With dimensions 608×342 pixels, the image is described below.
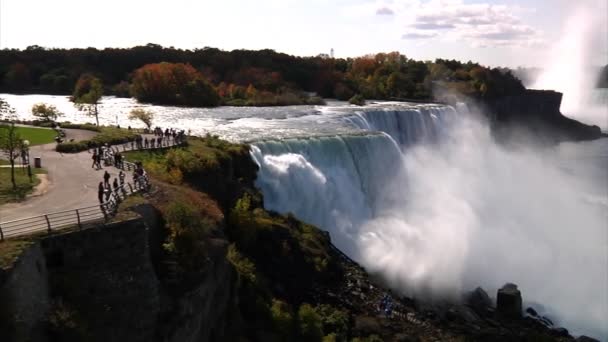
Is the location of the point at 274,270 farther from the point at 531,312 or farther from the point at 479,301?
the point at 531,312

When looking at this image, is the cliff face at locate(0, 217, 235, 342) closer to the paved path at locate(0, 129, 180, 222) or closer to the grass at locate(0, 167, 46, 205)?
the paved path at locate(0, 129, 180, 222)

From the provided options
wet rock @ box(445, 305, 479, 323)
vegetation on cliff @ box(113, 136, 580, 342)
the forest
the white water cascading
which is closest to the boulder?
vegetation on cliff @ box(113, 136, 580, 342)

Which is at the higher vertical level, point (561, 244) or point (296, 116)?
point (296, 116)

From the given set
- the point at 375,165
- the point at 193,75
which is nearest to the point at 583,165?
the point at 375,165

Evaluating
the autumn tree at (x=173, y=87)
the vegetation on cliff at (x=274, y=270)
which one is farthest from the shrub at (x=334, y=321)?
the autumn tree at (x=173, y=87)

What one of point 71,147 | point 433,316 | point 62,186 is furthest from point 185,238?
point 71,147

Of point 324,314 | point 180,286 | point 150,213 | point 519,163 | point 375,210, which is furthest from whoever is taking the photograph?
point 519,163

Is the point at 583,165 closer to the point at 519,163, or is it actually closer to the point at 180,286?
the point at 519,163
